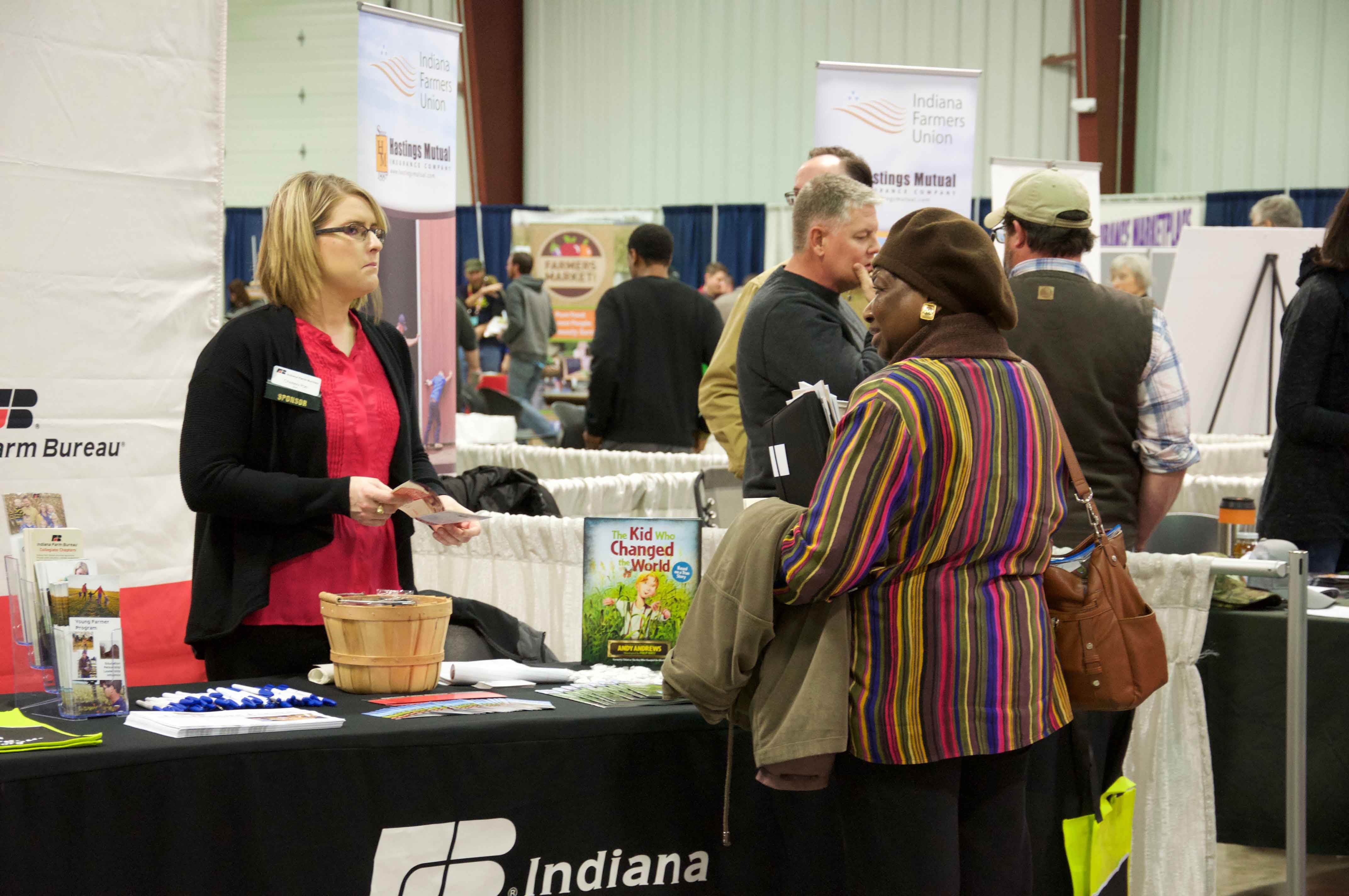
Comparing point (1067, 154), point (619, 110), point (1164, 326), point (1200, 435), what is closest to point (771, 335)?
point (1164, 326)

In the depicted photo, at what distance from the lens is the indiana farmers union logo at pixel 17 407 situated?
9.22 feet

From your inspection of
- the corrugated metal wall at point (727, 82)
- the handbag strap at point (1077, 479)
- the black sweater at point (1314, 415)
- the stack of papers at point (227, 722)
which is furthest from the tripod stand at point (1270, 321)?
the corrugated metal wall at point (727, 82)

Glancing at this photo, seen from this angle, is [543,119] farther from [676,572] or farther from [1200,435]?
[676,572]

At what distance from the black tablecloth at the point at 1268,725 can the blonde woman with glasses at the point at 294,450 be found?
163 centimetres

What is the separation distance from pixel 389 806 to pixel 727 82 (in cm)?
1389

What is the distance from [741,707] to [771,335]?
0.91 metres

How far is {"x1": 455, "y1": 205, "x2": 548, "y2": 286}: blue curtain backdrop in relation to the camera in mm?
15273

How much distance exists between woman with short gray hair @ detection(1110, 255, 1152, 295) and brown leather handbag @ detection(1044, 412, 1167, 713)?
4978 millimetres

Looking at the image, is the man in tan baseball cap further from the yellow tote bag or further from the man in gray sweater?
the man in gray sweater

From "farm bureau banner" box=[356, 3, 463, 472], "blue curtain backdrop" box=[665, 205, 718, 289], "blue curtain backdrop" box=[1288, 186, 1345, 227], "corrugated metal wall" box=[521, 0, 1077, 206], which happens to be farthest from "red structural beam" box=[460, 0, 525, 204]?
"farm bureau banner" box=[356, 3, 463, 472]

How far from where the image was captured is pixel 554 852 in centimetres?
196

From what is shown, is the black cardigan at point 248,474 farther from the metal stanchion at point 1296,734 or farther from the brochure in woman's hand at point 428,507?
the metal stanchion at point 1296,734

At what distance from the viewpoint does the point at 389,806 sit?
184 cm

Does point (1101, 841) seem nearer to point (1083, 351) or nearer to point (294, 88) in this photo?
point (1083, 351)
